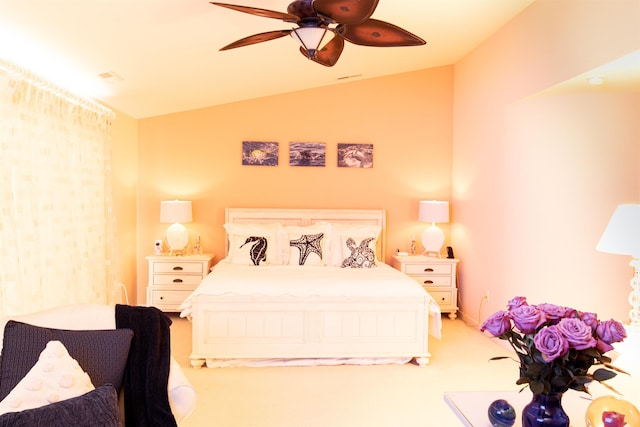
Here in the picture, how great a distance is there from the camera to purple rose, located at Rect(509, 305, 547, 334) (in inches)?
57.8

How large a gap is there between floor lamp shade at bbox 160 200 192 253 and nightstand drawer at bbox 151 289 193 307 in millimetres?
514

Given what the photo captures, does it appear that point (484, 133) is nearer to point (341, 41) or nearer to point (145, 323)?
point (341, 41)

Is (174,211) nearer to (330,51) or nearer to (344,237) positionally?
(344,237)

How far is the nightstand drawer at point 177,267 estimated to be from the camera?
4.80 m

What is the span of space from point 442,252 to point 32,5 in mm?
4615

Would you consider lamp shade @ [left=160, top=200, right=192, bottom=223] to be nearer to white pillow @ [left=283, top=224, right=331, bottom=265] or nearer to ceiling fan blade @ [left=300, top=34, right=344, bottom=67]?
white pillow @ [left=283, top=224, right=331, bottom=265]

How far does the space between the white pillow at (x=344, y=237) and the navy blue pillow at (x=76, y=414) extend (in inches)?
128

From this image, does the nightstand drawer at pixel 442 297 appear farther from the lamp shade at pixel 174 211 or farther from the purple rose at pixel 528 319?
the purple rose at pixel 528 319

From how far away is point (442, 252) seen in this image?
5.45 m

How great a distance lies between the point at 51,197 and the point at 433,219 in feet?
12.3

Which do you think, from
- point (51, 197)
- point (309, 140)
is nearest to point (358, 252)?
point (309, 140)

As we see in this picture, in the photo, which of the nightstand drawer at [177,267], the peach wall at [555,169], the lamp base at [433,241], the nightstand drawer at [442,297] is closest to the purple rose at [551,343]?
the peach wall at [555,169]

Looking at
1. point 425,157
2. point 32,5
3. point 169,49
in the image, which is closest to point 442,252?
point 425,157

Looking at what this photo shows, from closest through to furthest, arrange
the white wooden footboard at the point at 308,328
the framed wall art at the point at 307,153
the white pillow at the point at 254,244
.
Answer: the white wooden footboard at the point at 308,328, the white pillow at the point at 254,244, the framed wall art at the point at 307,153
